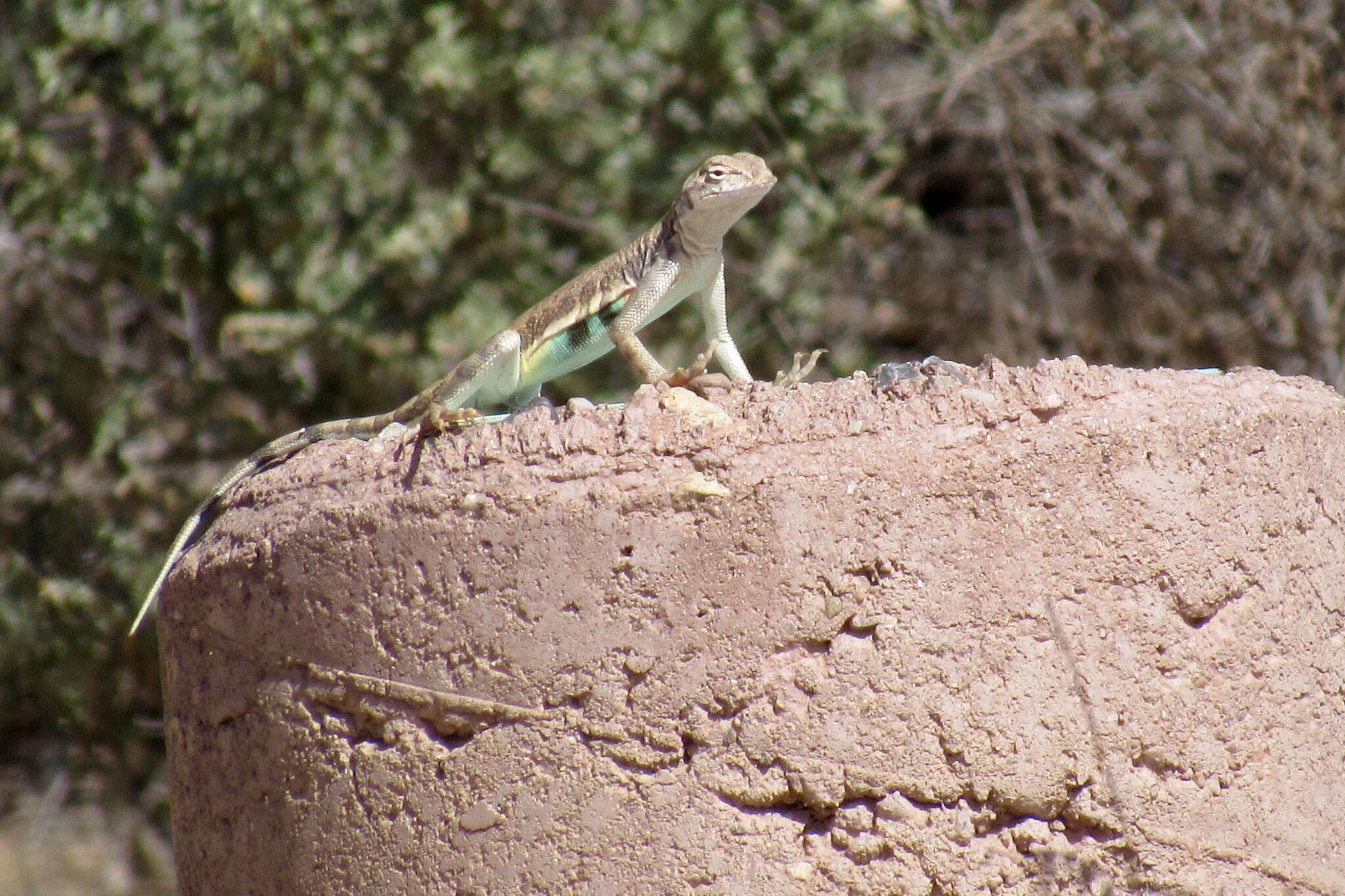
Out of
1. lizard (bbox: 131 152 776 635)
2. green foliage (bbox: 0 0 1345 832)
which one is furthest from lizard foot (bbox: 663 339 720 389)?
green foliage (bbox: 0 0 1345 832)

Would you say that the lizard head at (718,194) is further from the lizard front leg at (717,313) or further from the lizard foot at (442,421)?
the lizard foot at (442,421)

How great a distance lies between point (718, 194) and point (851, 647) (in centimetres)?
166

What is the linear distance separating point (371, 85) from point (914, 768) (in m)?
5.17

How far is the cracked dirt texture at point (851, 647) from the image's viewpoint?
2301 mm

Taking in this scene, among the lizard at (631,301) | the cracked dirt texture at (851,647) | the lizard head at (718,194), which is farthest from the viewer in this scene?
the lizard head at (718,194)

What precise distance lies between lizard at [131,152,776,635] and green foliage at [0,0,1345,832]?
8.49ft

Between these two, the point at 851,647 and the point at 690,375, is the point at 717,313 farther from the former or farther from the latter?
the point at 851,647

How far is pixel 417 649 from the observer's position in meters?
2.44

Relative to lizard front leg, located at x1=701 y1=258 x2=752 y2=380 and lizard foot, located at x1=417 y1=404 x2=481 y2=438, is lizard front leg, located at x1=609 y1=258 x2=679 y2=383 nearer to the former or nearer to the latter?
lizard front leg, located at x1=701 y1=258 x2=752 y2=380

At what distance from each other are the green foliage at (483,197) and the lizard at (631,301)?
259 cm

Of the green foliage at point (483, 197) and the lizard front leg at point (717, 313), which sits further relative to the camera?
the green foliage at point (483, 197)

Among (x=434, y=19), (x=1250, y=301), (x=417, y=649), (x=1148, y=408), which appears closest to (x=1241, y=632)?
(x=1148, y=408)

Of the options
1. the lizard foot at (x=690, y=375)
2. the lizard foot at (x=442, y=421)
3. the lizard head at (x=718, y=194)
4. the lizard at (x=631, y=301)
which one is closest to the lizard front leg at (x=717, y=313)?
the lizard at (x=631, y=301)

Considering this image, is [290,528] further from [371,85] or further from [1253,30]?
[1253,30]
